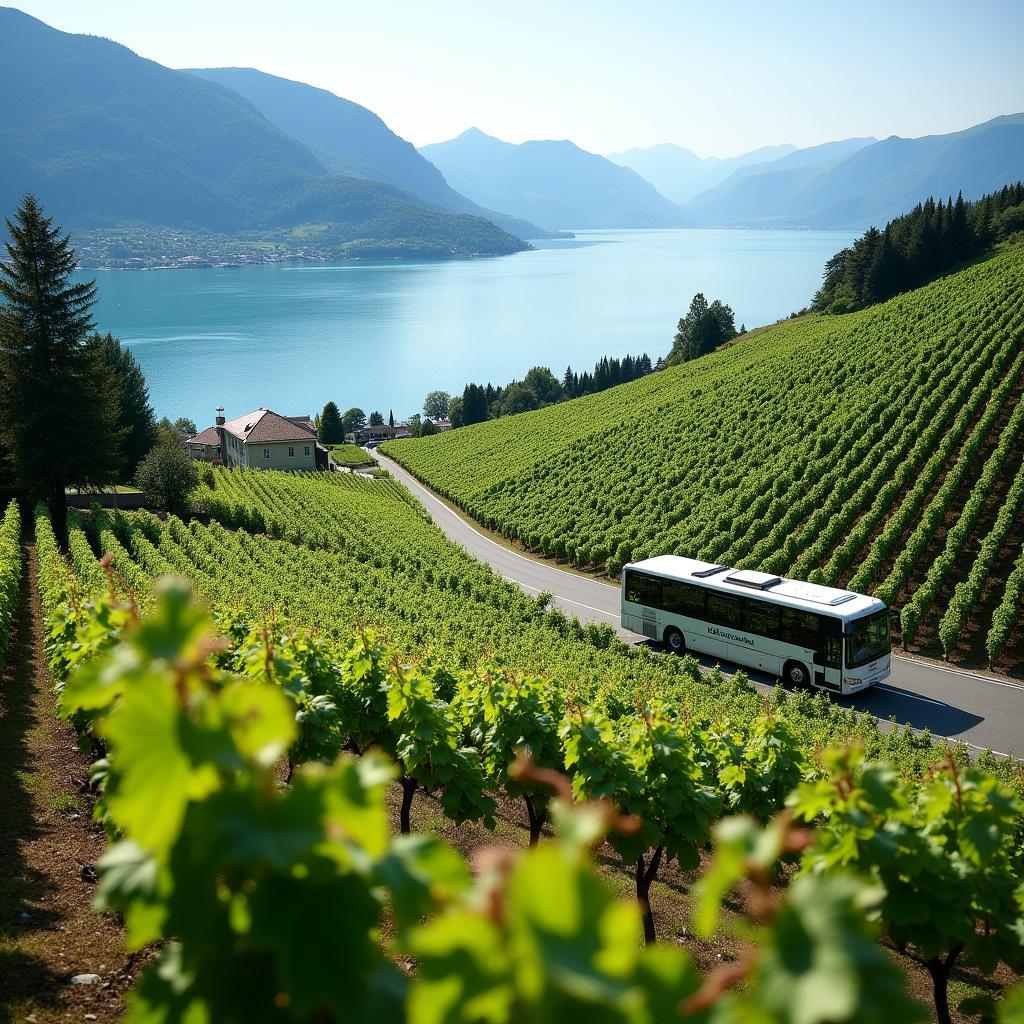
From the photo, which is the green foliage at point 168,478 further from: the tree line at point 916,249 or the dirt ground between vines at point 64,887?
the tree line at point 916,249

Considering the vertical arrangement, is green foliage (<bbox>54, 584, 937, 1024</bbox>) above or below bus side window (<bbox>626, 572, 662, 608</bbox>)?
above

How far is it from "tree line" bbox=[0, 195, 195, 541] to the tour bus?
24.9m

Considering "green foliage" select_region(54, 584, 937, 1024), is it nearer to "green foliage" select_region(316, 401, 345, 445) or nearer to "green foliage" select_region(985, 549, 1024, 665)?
"green foliage" select_region(985, 549, 1024, 665)

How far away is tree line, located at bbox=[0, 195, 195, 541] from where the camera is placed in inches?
1351

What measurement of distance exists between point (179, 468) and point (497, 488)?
741 inches

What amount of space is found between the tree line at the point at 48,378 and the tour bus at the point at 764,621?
24.9m

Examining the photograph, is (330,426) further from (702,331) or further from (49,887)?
(49,887)

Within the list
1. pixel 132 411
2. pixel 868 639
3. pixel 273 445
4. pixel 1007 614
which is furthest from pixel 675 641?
pixel 273 445

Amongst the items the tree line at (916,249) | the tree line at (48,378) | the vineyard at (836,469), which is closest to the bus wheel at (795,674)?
the vineyard at (836,469)

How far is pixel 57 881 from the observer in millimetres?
7922

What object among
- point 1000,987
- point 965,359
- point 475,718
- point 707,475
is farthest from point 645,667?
point 965,359

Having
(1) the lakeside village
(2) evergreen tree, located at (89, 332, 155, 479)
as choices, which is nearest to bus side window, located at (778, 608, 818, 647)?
(2) evergreen tree, located at (89, 332, 155, 479)

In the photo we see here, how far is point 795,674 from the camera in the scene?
21672 millimetres

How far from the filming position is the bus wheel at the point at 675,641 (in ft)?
80.9
